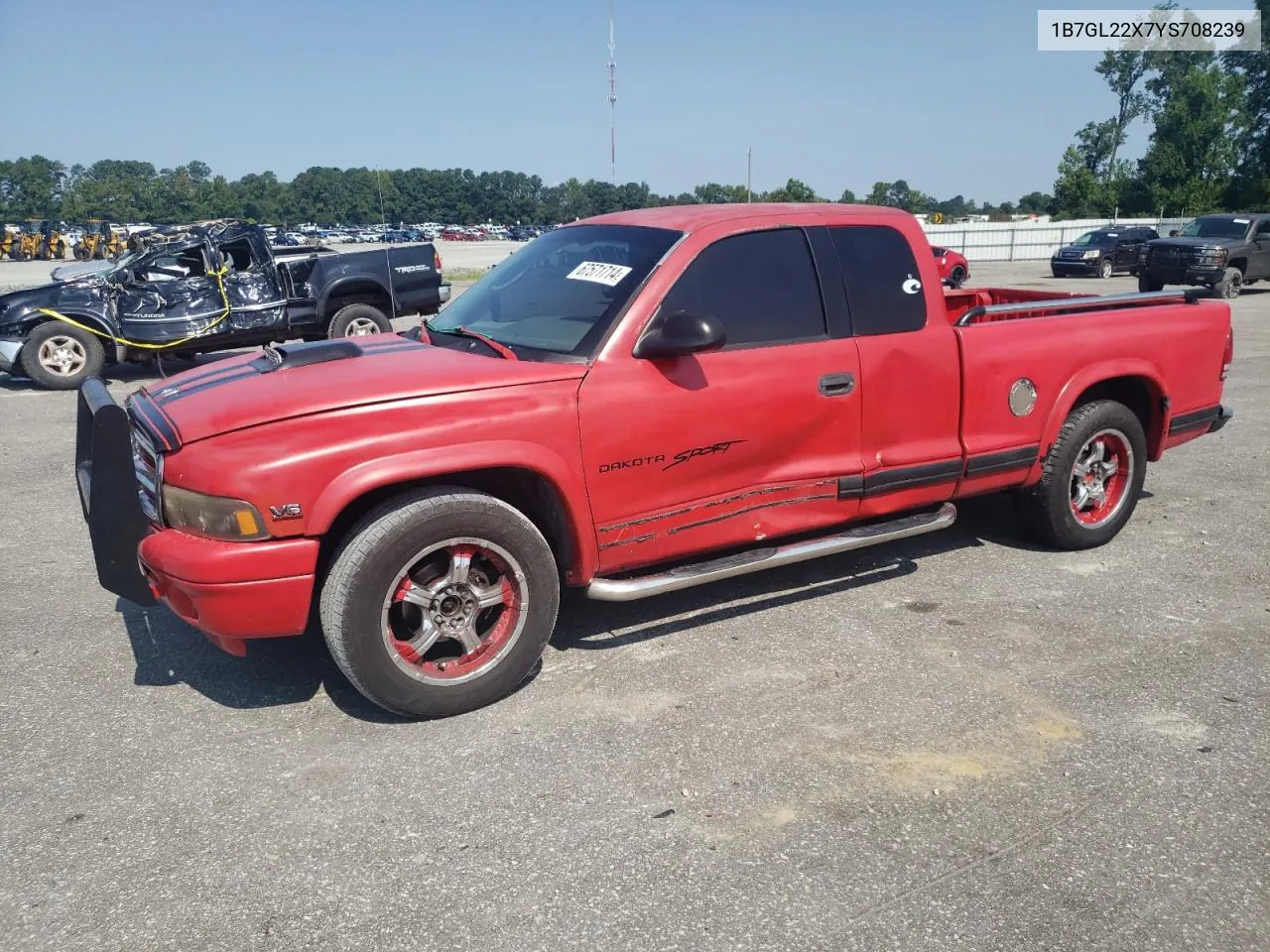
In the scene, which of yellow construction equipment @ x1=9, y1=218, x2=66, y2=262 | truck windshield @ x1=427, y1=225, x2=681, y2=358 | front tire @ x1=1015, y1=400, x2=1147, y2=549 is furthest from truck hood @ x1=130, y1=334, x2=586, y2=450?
yellow construction equipment @ x1=9, y1=218, x2=66, y2=262

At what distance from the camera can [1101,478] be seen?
536cm

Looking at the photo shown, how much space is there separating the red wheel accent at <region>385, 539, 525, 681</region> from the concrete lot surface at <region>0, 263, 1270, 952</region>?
234 millimetres

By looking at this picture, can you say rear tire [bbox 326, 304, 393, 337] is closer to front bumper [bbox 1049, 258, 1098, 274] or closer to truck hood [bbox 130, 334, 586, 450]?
truck hood [bbox 130, 334, 586, 450]

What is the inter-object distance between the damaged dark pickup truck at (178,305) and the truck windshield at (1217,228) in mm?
18198

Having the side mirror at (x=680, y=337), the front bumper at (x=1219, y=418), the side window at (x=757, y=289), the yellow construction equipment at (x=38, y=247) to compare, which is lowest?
the front bumper at (x=1219, y=418)

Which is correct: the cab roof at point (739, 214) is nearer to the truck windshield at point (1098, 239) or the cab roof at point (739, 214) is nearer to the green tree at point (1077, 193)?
the truck windshield at point (1098, 239)

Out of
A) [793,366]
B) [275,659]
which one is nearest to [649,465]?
[793,366]

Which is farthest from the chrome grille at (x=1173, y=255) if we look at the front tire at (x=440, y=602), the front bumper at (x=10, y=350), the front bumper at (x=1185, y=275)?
the front tire at (x=440, y=602)

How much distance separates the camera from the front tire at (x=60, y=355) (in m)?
11.3

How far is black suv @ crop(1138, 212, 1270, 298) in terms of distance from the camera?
66.5ft

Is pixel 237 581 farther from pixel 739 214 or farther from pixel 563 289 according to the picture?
pixel 739 214

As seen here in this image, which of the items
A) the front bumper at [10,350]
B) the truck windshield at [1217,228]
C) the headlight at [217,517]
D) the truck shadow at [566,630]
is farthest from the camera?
the truck windshield at [1217,228]

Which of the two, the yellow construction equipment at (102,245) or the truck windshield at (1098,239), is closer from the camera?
the truck windshield at (1098,239)

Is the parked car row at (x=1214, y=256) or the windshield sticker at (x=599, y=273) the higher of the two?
the parked car row at (x=1214, y=256)
